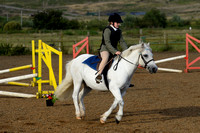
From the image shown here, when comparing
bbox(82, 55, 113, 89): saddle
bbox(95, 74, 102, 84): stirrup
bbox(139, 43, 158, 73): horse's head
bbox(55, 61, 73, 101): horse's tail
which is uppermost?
bbox(139, 43, 158, 73): horse's head

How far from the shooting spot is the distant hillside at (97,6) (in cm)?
10304

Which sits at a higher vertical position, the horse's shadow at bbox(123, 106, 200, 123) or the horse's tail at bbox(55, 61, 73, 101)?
the horse's tail at bbox(55, 61, 73, 101)

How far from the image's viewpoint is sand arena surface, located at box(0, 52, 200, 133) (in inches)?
256

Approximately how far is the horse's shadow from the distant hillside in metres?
89.4

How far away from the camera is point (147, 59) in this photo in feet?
21.7

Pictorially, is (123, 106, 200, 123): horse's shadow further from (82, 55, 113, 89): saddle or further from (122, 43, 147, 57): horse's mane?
(122, 43, 147, 57): horse's mane

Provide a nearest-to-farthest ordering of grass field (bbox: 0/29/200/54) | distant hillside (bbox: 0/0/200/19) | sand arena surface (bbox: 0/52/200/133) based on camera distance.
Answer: sand arena surface (bbox: 0/52/200/133)
grass field (bbox: 0/29/200/54)
distant hillside (bbox: 0/0/200/19)

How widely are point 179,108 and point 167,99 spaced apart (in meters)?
1.19

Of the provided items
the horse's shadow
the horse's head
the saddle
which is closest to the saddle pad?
the saddle

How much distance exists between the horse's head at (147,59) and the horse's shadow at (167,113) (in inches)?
46.9

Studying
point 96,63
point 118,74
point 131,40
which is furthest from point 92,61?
point 131,40

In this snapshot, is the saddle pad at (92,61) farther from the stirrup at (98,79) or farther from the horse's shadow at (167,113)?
the horse's shadow at (167,113)

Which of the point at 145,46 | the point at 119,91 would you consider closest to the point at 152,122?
the point at 119,91

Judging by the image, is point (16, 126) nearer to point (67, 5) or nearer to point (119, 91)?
point (119, 91)
